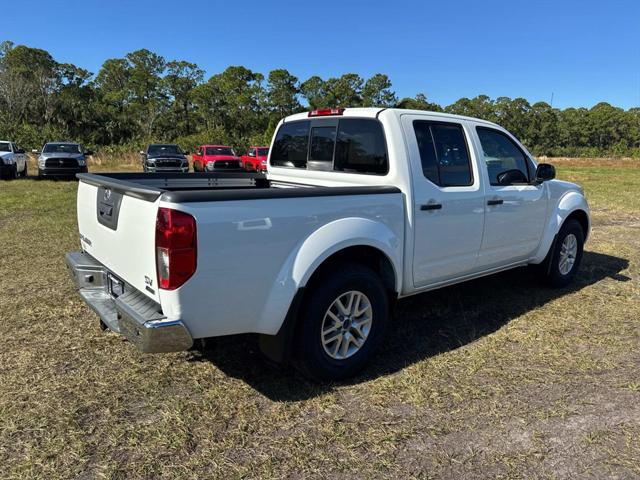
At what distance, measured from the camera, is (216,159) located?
75.8 ft

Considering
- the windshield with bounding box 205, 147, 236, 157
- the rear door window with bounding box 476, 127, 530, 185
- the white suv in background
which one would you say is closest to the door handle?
the rear door window with bounding box 476, 127, 530, 185

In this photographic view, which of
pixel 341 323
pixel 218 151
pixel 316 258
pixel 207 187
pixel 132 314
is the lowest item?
pixel 341 323

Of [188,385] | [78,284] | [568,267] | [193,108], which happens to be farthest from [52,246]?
[193,108]

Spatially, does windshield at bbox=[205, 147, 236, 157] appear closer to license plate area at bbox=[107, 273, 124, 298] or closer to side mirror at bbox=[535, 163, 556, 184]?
side mirror at bbox=[535, 163, 556, 184]

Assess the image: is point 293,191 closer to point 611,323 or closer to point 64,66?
point 611,323

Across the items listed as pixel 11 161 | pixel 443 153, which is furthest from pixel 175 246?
pixel 11 161

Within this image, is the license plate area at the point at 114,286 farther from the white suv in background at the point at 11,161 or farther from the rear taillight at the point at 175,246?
the white suv in background at the point at 11,161

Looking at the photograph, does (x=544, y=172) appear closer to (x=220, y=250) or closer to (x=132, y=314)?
(x=220, y=250)

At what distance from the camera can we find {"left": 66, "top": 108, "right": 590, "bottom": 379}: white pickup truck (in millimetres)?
2633

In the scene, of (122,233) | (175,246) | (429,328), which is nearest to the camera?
A: (175,246)

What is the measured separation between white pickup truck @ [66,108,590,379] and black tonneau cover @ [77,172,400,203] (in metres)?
0.01

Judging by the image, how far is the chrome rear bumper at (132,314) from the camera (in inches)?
102

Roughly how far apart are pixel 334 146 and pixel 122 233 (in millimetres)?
1983

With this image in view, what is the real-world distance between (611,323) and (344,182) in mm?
2881
